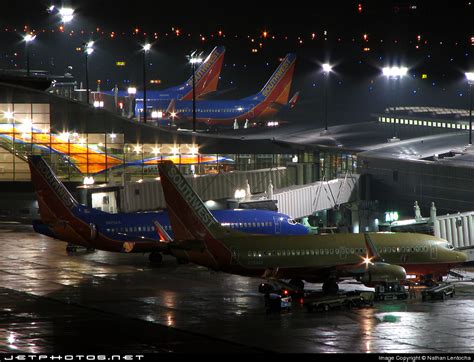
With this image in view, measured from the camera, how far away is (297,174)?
383 feet

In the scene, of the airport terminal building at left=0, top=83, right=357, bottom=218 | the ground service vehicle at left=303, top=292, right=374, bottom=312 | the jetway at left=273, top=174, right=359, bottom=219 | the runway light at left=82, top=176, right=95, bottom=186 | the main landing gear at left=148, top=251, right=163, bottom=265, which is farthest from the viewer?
the airport terminal building at left=0, top=83, right=357, bottom=218

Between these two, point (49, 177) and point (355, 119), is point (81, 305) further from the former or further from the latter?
point (355, 119)

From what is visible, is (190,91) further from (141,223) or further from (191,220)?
(191,220)

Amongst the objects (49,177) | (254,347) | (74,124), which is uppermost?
(74,124)

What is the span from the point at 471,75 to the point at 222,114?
70.5 meters

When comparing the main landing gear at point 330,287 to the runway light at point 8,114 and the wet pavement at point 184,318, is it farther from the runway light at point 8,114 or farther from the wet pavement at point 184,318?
the runway light at point 8,114

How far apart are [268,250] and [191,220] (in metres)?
4.62

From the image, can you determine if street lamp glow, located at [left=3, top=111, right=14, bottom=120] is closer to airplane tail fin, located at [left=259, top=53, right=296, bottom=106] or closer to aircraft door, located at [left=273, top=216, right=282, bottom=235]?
aircraft door, located at [left=273, top=216, right=282, bottom=235]

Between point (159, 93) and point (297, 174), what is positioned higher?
point (159, 93)

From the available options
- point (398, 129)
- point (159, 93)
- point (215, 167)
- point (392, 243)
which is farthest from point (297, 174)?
point (159, 93)

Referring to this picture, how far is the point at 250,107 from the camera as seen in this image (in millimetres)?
177375

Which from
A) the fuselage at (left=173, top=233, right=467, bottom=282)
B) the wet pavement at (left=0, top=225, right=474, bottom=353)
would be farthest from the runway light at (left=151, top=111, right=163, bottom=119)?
the fuselage at (left=173, top=233, right=467, bottom=282)

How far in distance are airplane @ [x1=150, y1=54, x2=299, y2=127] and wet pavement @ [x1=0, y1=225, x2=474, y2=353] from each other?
93001mm

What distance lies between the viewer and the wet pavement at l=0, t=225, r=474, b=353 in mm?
55719
